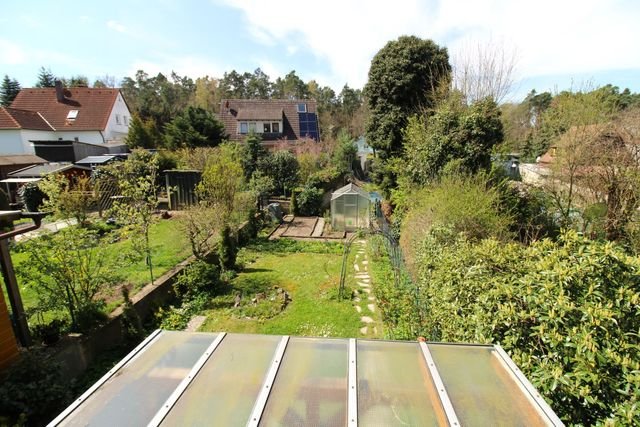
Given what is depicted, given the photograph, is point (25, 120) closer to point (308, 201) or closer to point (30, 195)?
point (30, 195)

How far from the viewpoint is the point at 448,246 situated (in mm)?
6113

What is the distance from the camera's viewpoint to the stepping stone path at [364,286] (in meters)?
6.78

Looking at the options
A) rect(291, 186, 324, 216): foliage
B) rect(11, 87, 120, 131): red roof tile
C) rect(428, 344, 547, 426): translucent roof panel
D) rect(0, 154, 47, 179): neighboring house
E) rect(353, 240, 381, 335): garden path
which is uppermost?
rect(11, 87, 120, 131): red roof tile

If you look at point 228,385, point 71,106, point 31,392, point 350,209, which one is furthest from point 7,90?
point 228,385

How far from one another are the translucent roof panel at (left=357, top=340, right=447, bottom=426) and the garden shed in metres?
11.8

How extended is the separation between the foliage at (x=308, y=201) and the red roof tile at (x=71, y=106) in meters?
21.6

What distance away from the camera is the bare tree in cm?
1140

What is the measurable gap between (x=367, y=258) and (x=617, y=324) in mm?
8662

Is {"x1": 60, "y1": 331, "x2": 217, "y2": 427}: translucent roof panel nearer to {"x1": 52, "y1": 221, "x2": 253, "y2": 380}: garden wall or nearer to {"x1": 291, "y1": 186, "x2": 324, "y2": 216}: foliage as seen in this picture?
{"x1": 52, "y1": 221, "x2": 253, "y2": 380}: garden wall

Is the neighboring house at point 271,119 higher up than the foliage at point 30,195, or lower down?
higher up

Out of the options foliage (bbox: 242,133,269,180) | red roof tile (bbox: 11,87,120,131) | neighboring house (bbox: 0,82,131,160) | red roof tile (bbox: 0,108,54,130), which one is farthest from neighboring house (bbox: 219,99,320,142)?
red roof tile (bbox: 0,108,54,130)

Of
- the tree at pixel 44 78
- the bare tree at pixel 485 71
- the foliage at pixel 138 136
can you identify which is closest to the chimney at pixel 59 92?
the foliage at pixel 138 136

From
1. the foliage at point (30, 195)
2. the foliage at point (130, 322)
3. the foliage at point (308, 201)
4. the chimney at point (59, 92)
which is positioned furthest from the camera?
the chimney at point (59, 92)

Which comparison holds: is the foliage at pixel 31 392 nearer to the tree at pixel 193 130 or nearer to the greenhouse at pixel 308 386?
the greenhouse at pixel 308 386
